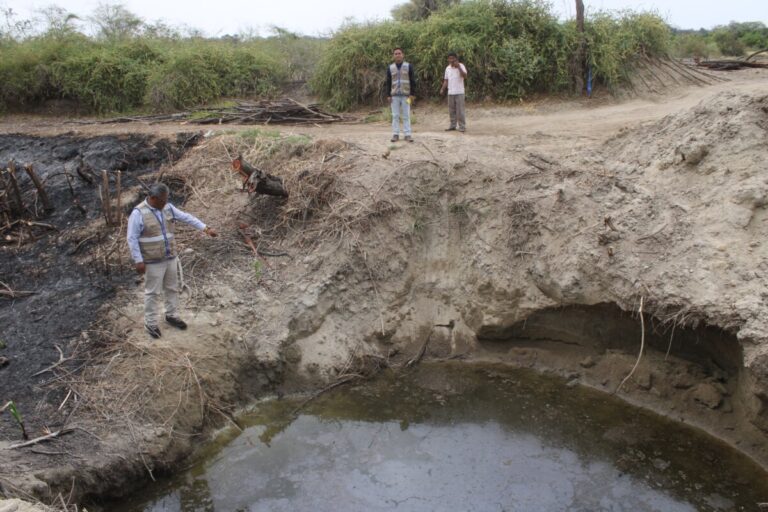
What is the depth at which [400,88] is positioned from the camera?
9539 millimetres

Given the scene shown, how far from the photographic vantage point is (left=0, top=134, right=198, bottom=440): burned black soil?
6.61 m

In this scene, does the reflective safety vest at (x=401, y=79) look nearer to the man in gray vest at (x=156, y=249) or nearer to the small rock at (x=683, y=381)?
the man in gray vest at (x=156, y=249)

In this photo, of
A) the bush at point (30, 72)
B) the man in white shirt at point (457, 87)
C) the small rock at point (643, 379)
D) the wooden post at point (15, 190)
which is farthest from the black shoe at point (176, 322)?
the bush at point (30, 72)

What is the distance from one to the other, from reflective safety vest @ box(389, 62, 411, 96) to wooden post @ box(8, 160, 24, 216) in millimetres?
5479

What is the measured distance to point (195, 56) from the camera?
14.6 metres

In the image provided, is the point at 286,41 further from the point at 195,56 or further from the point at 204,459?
the point at 204,459

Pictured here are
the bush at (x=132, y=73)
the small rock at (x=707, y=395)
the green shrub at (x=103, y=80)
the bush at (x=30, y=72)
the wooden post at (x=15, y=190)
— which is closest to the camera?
the small rock at (x=707, y=395)

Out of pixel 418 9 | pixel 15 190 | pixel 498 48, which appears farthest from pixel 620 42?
pixel 15 190

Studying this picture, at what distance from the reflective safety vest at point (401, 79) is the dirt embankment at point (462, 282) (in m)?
0.80

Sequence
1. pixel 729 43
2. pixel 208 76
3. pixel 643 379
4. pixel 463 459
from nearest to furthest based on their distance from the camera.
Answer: pixel 463 459 < pixel 643 379 < pixel 208 76 < pixel 729 43

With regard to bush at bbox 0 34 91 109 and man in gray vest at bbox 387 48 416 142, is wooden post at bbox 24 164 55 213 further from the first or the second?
bush at bbox 0 34 91 109

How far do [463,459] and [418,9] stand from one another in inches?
481

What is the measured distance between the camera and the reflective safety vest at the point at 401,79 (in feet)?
31.0

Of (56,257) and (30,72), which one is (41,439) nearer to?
(56,257)
